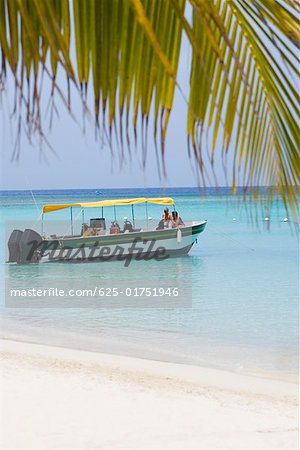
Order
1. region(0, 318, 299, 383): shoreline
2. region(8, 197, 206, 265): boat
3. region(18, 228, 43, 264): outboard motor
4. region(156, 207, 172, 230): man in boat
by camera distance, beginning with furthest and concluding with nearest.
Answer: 1. region(18, 228, 43, 264): outboard motor
2. region(156, 207, 172, 230): man in boat
3. region(8, 197, 206, 265): boat
4. region(0, 318, 299, 383): shoreline

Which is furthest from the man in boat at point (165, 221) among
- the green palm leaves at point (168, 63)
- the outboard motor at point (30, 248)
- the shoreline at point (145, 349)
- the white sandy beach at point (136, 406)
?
the green palm leaves at point (168, 63)

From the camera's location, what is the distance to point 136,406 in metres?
7.69

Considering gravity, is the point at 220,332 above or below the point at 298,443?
below

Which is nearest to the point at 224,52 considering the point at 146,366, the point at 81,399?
the point at 81,399

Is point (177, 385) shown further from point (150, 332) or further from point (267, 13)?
point (267, 13)

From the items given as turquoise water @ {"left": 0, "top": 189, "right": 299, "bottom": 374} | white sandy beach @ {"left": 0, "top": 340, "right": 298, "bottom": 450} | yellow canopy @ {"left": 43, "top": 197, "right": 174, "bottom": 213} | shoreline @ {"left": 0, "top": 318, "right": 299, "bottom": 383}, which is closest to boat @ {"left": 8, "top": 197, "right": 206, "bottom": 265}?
yellow canopy @ {"left": 43, "top": 197, "right": 174, "bottom": 213}

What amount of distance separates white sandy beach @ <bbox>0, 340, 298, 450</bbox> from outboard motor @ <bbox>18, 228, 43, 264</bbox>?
15566 mm

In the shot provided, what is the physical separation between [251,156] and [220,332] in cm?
1376

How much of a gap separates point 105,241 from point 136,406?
16.9 metres

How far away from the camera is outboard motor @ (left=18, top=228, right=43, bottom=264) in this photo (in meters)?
26.3

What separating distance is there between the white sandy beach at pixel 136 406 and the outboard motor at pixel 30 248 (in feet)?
51.1

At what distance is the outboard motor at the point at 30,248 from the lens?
26.3 m

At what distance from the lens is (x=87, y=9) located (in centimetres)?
116

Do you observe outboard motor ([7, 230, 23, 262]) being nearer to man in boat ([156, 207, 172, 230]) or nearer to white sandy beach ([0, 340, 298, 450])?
man in boat ([156, 207, 172, 230])
